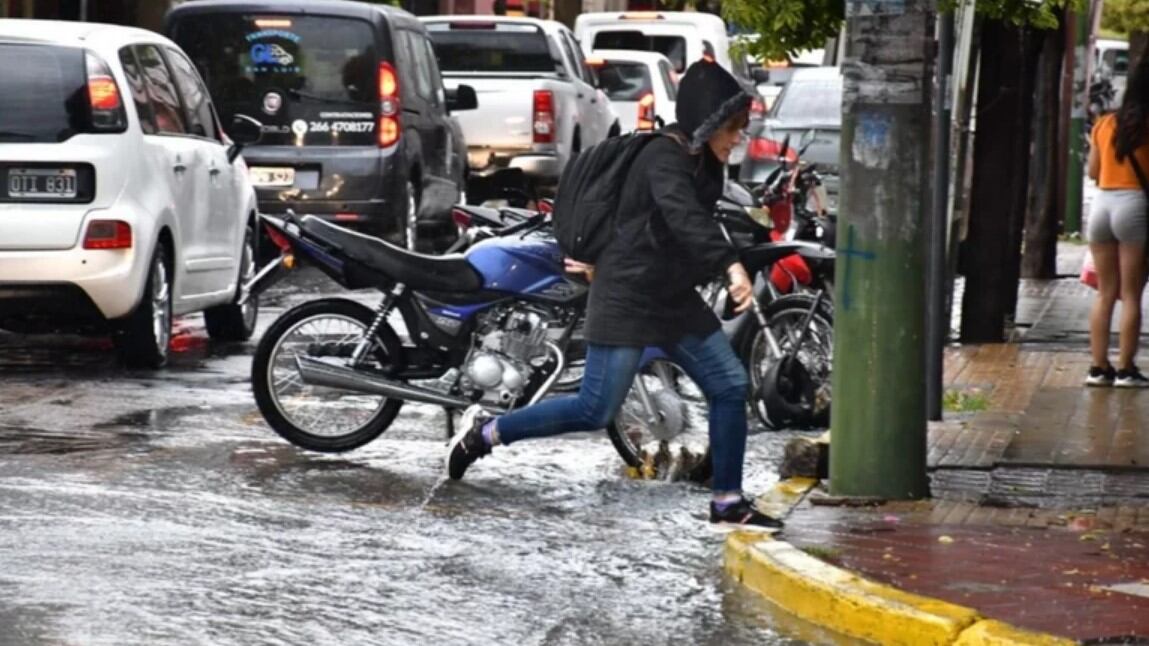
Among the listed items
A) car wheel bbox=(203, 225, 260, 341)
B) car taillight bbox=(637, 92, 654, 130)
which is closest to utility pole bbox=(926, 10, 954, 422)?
car wheel bbox=(203, 225, 260, 341)

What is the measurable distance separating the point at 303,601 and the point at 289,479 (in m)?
2.46

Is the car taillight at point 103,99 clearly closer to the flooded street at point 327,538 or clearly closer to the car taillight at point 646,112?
the flooded street at point 327,538

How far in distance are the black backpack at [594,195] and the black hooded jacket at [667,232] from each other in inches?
1.6

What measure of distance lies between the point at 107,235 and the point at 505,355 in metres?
3.01

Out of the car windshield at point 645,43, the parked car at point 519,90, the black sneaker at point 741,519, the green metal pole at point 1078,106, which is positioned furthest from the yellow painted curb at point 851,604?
the car windshield at point 645,43

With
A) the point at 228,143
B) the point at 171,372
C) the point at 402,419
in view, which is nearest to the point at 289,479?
the point at 402,419

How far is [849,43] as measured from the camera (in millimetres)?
9422

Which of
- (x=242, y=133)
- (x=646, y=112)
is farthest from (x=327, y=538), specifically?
(x=646, y=112)

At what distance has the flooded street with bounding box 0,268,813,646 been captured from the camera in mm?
7449

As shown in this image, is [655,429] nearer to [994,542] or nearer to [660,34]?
[994,542]

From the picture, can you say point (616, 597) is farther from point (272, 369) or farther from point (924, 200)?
point (272, 369)

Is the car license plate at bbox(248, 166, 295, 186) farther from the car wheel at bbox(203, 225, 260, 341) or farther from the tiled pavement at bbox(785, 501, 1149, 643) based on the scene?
the tiled pavement at bbox(785, 501, 1149, 643)

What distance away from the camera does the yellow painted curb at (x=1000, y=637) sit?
7.01 m

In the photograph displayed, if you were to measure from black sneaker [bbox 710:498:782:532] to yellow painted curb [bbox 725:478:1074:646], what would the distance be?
32cm
